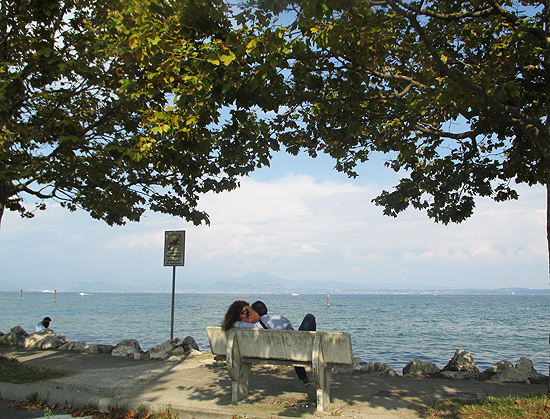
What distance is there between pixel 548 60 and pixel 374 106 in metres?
2.80

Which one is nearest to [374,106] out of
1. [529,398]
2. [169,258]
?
[529,398]

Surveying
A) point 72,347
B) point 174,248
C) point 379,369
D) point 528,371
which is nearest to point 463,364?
point 528,371

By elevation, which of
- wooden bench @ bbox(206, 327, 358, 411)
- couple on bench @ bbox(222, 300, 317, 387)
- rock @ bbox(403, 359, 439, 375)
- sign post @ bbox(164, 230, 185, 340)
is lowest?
rock @ bbox(403, 359, 439, 375)

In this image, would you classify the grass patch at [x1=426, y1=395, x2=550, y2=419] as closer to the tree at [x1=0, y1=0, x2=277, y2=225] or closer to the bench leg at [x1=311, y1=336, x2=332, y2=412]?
the bench leg at [x1=311, y1=336, x2=332, y2=412]

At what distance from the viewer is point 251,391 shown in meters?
6.26

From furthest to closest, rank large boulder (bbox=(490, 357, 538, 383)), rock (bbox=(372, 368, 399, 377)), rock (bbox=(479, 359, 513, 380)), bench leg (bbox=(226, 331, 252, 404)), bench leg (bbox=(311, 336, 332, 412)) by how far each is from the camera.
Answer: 1. rock (bbox=(372, 368, 399, 377))
2. rock (bbox=(479, 359, 513, 380))
3. large boulder (bbox=(490, 357, 538, 383))
4. bench leg (bbox=(226, 331, 252, 404))
5. bench leg (bbox=(311, 336, 332, 412))

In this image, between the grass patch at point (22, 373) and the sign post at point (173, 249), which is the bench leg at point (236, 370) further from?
Answer: the sign post at point (173, 249)

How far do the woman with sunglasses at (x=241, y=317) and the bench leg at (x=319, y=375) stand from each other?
1298mm

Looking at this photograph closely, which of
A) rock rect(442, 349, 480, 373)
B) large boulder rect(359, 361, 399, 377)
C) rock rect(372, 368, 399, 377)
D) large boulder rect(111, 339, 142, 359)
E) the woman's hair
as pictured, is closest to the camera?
the woman's hair

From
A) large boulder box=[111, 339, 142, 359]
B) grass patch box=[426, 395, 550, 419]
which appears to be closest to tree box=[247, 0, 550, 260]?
grass patch box=[426, 395, 550, 419]

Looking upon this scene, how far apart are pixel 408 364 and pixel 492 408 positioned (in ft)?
12.4

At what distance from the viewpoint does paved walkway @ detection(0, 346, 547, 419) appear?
5254 millimetres

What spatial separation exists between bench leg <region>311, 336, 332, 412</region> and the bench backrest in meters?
0.09

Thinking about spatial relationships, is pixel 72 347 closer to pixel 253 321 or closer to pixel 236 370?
pixel 253 321
